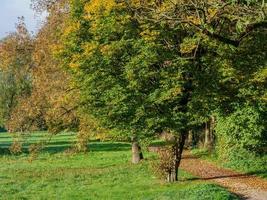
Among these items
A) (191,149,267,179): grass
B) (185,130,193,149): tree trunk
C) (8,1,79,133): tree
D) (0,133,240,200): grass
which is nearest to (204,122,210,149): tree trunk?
(185,130,193,149): tree trunk

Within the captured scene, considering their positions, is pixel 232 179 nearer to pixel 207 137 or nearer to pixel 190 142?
pixel 207 137

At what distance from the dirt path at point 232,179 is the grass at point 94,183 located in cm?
93

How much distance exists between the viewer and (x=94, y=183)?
29.1m

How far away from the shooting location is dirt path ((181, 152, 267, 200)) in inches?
938

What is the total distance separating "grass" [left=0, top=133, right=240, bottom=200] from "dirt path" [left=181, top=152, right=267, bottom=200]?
0.93 m

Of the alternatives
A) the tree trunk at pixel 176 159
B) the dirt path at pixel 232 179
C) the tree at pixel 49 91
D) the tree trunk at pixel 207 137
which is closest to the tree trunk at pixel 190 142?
the tree trunk at pixel 207 137

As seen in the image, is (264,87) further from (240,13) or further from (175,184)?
(240,13)

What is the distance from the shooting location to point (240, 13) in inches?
520

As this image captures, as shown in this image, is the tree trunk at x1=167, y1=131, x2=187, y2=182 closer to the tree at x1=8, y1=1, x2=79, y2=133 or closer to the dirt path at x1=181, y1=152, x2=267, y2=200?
the dirt path at x1=181, y1=152, x2=267, y2=200

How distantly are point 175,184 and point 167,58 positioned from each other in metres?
5.70

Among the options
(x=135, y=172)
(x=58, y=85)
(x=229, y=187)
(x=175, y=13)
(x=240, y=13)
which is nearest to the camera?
(x=240, y=13)

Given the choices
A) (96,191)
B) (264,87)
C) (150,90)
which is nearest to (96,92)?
(150,90)

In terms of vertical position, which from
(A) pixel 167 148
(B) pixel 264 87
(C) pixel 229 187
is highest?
(B) pixel 264 87

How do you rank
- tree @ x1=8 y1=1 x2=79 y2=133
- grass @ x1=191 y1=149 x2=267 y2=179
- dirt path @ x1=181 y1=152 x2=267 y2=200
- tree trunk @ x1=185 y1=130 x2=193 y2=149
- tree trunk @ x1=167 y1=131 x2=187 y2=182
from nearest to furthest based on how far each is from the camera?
dirt path @ x1=181 y1=152 x2=267 y2=200
tree trunk @ x1=167 y1=131 x2=187 y2=182
grass @ x1=191 y1=149 x2=267 y2=179
tree @ x1=8 y1=1 x2=79 y2=133
tree trunk @ x1=185 y1=130 x2=193 y2=149
